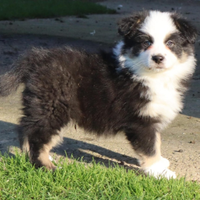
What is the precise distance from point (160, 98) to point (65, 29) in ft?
31.9

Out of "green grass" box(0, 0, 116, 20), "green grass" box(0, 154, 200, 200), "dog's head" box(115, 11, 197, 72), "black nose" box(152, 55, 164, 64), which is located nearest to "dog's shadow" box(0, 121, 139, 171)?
"green grass" box(0, 154, 200, 200)

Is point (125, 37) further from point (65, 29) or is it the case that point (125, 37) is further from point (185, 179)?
point (65, 29)

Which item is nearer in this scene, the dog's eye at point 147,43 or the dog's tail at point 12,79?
the dog's eye at point 147,43

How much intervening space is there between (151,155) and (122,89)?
66cm

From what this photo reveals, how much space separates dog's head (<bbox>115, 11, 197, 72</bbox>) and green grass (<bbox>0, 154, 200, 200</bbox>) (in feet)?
3.29

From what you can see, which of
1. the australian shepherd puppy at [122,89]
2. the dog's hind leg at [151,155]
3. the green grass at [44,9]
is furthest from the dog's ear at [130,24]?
the green grass at [44,9]

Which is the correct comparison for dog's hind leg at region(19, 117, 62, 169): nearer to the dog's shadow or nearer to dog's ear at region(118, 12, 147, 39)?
the dog's shadow

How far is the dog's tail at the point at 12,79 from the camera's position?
12.7ft

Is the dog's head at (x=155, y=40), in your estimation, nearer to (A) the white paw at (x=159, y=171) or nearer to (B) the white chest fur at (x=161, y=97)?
(B) the white chest fur at (x=161, y=97)

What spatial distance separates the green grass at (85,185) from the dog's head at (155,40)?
100 centimetres

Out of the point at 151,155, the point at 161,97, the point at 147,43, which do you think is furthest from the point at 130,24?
the point at 151,155

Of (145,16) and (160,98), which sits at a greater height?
(145,16)

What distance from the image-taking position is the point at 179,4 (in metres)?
21.4

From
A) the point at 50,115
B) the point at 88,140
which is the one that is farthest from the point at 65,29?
the point at 50,115
